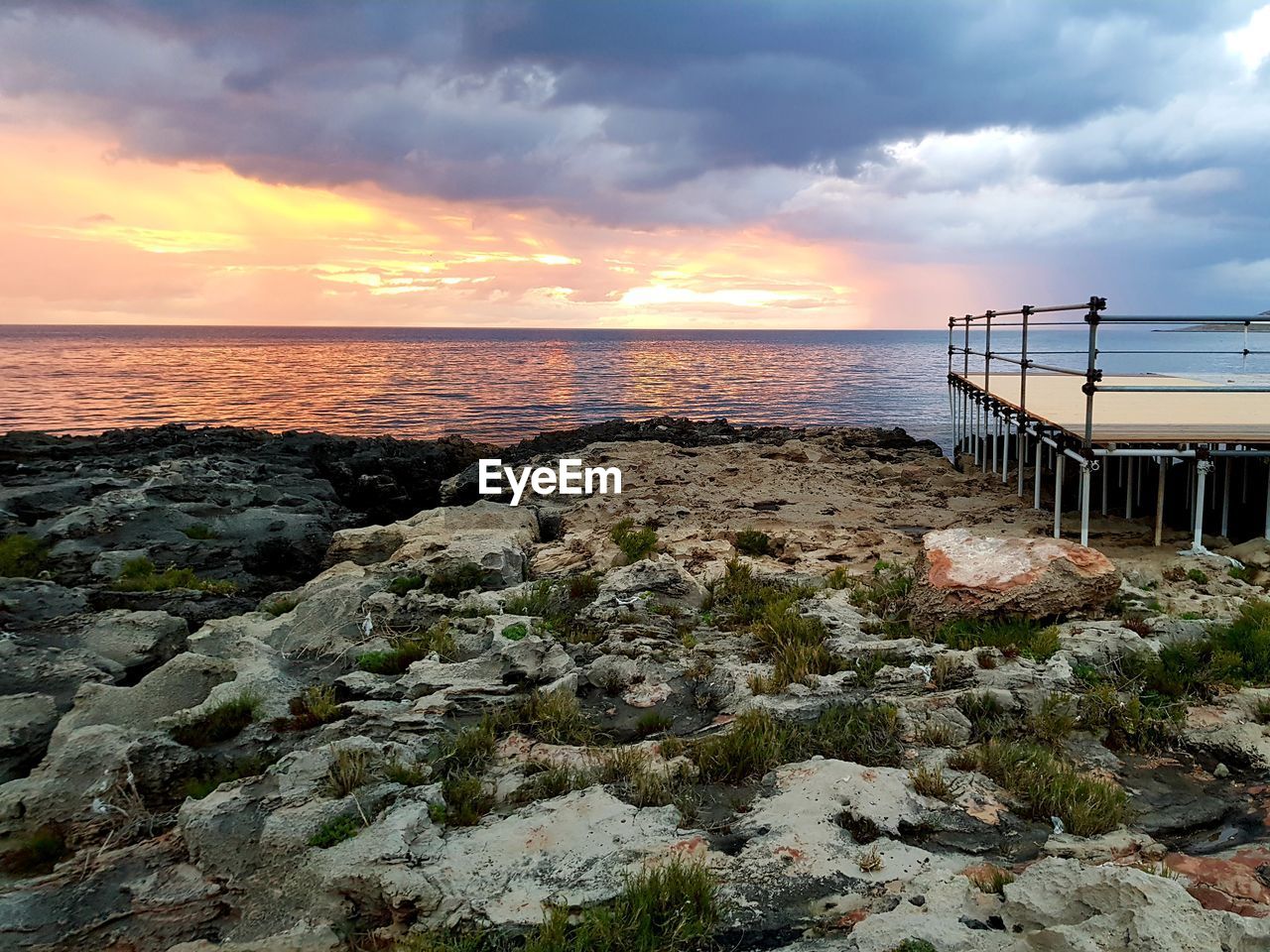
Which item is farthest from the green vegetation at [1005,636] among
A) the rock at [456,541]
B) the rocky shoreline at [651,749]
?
the rock at [456,541]

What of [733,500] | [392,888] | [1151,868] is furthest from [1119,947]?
[733,500]

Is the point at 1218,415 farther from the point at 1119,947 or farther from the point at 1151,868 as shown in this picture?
the point at 1119,947

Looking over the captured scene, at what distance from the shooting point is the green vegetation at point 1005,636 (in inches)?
289

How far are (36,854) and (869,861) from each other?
5.35m

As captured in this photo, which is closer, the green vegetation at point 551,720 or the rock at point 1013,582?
the green vegetation at point 551,720

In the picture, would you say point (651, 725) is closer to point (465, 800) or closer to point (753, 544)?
point (465, 800)

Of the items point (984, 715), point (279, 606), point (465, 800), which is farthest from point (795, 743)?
point (279, 606)

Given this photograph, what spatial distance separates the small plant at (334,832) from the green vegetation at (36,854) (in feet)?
6.11

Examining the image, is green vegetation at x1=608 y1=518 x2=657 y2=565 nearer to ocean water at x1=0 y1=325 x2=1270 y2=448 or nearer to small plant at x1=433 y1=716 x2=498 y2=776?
Result: small plant at x1=433 y1=716 x2=498 y2=776

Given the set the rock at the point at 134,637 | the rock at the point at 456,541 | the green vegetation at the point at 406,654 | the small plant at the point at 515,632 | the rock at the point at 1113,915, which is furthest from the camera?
the rock at the point at 456,541

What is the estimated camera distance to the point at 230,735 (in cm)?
659

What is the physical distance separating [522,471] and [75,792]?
47.8 feet

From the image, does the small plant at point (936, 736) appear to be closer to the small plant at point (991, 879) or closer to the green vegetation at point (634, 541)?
the small plant at point (991, 879)

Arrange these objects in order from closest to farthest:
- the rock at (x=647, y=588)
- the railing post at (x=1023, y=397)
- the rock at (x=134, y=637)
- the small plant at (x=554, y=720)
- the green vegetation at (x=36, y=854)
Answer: the green vegetation at (x=36, y=854) < the small plant at (x=554, y=720) < the rock at (x=134, y=637) < the rock at (x=647, y=588) < the railing post at (x=1023, y=397)
